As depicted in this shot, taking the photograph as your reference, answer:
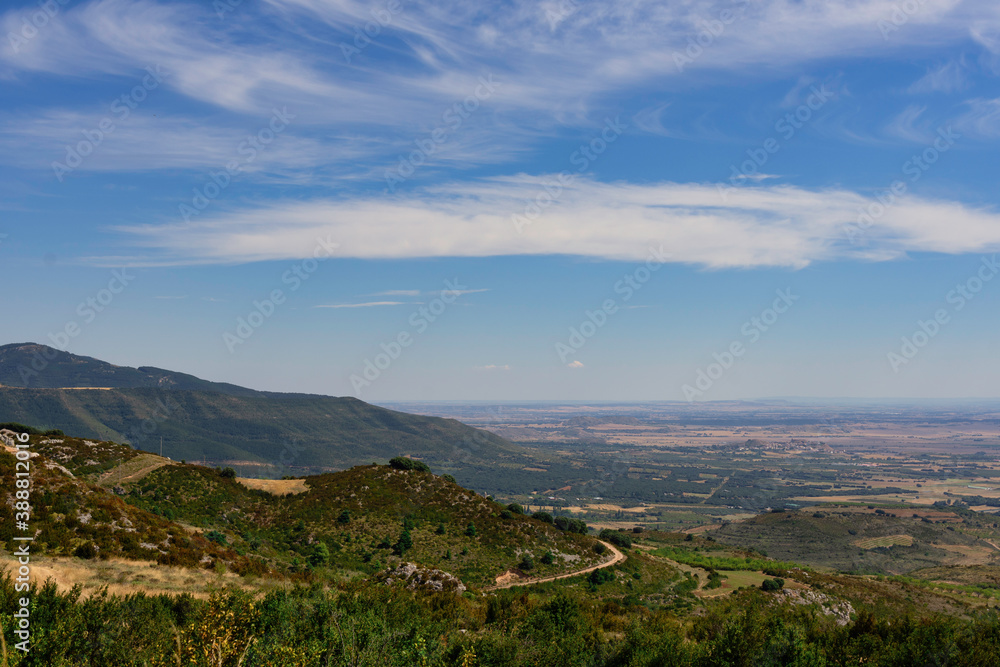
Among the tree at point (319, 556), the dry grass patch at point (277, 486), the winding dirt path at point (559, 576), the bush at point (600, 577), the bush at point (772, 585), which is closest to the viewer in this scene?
the tree at point (319, 556)

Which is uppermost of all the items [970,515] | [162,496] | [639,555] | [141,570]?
[141,570]

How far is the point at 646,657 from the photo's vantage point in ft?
65.9

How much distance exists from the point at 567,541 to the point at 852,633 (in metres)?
38.1

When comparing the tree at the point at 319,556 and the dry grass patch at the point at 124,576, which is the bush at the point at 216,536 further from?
the dry grass patch at the point at 124,576

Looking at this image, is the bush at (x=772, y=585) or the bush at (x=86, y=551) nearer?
the bush at (x=86, y=551)

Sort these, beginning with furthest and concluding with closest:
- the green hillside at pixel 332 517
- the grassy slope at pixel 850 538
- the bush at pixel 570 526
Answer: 1. the grassy slope at pixel 850 538
2. the bush at pixel 570 526
3. the green hillside at pixel 332 517

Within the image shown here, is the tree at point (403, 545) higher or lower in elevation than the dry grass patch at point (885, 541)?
higher

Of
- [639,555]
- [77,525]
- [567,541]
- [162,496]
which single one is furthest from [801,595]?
[162,496]

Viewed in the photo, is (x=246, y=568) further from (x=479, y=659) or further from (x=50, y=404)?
(x=50, y=404)

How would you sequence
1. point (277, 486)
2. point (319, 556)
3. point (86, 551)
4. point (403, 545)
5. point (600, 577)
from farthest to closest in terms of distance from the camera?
1. point (277, 486)
2. point (403, 545)
3. point (600, 577)
4. point (319, 556)
5. point (86, 551)

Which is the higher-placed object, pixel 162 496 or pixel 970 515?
pixel 162 496

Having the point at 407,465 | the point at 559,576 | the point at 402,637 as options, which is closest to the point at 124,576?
the point at 402,637

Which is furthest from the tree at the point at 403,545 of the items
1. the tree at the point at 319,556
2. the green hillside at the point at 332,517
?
the tree at the point at 319,556

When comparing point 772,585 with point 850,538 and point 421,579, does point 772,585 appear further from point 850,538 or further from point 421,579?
point 850,538
